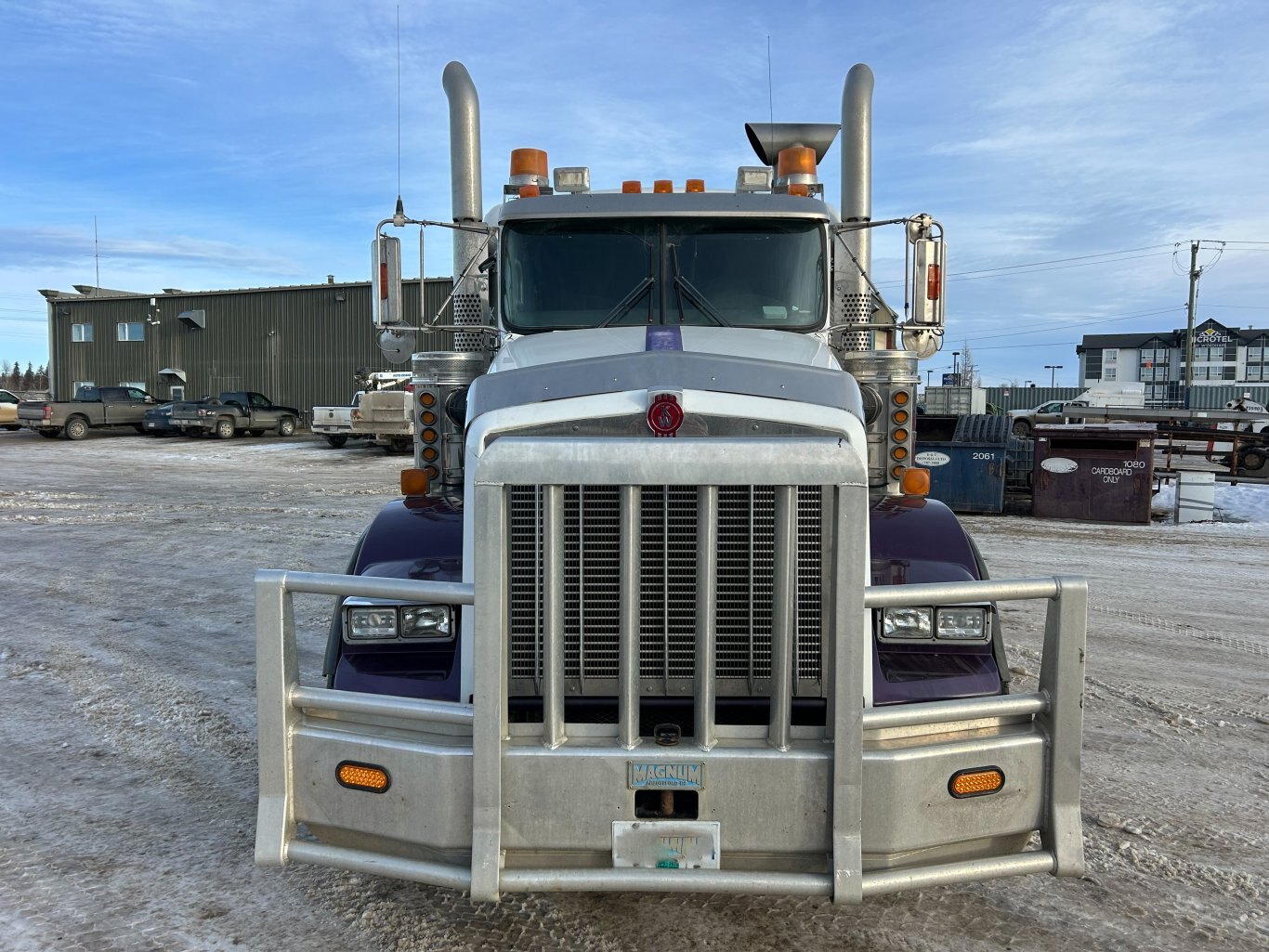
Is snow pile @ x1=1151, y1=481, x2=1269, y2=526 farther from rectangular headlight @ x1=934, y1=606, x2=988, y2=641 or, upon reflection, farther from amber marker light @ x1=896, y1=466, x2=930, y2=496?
rectangular headlight @ x1=934, y1=606, x2=988, y2=641

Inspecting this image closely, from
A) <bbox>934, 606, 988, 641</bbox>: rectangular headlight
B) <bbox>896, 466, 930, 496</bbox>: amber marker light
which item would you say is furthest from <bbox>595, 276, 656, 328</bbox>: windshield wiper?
<bbox>934, 606, 988, 641</bbox>: rectangular headlight

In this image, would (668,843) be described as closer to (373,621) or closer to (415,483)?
(373,621)

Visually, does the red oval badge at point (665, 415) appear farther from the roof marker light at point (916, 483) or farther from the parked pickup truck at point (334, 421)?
the parked pickup truck at point (334, 421)

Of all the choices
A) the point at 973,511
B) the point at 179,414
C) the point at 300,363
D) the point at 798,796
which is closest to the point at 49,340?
the point at 300,363

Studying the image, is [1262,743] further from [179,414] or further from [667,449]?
[179,414]

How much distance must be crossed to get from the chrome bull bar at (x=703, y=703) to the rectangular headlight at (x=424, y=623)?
503 mm

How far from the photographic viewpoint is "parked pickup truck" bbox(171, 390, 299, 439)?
30.1 metres

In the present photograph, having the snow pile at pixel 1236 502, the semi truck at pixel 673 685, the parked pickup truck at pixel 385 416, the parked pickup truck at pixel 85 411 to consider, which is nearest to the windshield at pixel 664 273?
the semi truck at pixel 673 685

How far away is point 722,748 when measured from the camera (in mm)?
2715

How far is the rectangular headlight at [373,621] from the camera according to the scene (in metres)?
3.30

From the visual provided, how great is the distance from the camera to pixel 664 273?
4816 mm

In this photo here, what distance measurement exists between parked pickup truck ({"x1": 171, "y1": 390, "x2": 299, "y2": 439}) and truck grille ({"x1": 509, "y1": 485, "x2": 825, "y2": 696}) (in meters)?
30.5

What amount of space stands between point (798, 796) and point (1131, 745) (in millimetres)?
3110

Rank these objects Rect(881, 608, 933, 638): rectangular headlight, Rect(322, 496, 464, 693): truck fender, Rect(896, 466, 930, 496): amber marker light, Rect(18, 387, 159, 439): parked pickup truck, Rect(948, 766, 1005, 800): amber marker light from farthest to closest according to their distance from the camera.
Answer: Rect(18, 387, 159, 439): parked pickup truck, Rect(896, 466, 930, 496): amber marker light, Rect(322, 496, 464, 693): truck fender, Rect(881, 608, 933, 638): rectangular headlight, Rect(948, 766, 1005, 800): amber marker light
